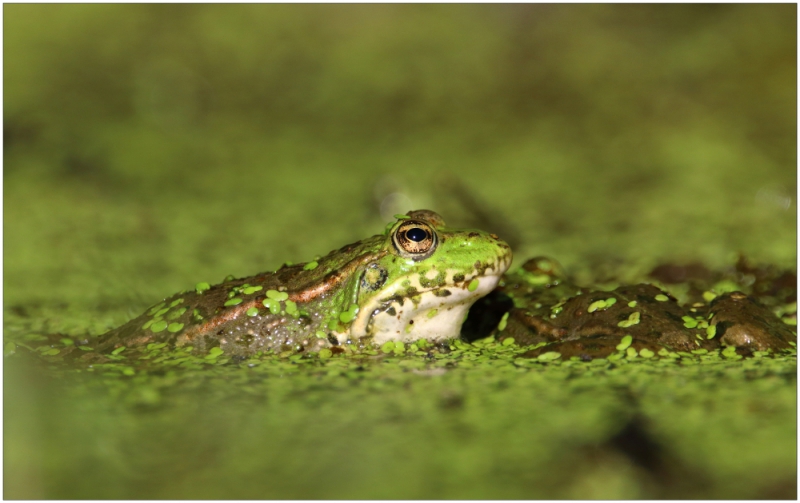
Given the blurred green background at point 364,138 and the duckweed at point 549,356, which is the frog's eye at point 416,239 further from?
the blurred green background at point 364,138

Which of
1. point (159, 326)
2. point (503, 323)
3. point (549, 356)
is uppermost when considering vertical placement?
point (159, 326)

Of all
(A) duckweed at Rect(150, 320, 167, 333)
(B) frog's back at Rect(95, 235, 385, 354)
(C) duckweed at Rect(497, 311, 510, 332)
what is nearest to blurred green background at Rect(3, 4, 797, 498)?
(A) duckweed at Rect(150, 320, 167, 333)

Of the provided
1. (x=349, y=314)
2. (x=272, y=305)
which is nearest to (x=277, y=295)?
(x=272, y=305)

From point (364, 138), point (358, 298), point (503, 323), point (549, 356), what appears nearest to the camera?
point (549, 356)

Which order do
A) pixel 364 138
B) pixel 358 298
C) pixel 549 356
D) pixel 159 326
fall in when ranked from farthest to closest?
pixel 364 138 < pixel 159 326 < pixel 358 298 < pixel 549 356

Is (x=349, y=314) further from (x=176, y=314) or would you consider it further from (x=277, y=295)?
(x=176, y=314)
